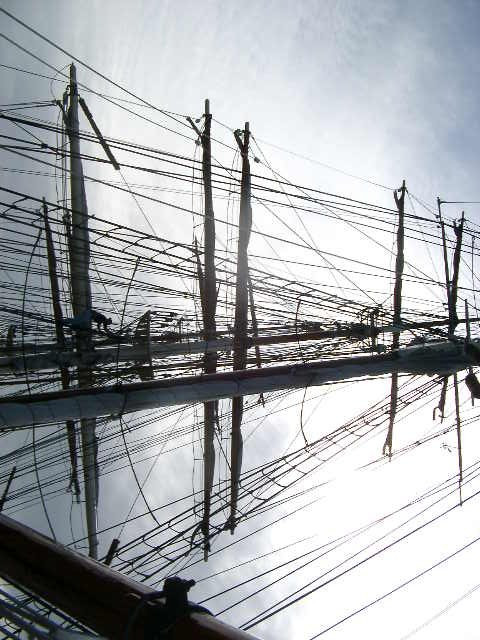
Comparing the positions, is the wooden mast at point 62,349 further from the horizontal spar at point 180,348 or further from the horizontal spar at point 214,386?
the horizontal spar at point 214,386

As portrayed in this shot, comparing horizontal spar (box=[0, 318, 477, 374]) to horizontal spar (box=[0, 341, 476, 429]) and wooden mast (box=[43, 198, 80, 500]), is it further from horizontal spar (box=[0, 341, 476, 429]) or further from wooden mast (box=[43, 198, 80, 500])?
horizontal spar (box=[0, 341, 476, 429])

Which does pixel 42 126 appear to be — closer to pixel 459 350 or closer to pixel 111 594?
pixel 111 594

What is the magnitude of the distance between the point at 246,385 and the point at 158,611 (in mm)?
3572

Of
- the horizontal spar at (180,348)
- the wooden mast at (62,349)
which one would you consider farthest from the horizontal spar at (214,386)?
the wooden mast at (62,349)

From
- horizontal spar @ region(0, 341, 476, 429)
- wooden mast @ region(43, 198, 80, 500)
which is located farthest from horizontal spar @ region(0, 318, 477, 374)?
horizontal spar @ region(0, 341, 476, 429)

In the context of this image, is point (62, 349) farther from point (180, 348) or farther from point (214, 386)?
point (214, 386)

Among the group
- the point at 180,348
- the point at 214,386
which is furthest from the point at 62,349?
the point at 214,386

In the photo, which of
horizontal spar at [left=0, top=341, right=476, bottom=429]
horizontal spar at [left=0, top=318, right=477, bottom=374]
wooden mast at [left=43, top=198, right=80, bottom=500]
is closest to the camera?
horizontal spar at [left=0, top=341, right=476, bottom=429]

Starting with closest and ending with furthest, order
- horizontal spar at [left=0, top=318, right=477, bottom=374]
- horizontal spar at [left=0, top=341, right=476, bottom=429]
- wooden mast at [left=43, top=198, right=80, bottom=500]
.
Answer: horizontal spar at [left=0, top=341, right=476, bottom=429]
wooden mast at [left=43, top=198, right=80, bottom=500]
horizontal spar at [left=0, top=318, right=477, bottom=374]

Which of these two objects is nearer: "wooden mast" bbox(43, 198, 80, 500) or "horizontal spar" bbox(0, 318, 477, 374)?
"wooden mast" bbox(43, 198, 80, 500)

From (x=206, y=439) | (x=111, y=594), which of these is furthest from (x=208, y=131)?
(x=111, y=594)

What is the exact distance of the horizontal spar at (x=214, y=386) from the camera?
Result: 366cm

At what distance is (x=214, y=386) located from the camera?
459 centimetres

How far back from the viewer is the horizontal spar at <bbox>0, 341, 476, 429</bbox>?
12.0 feet
